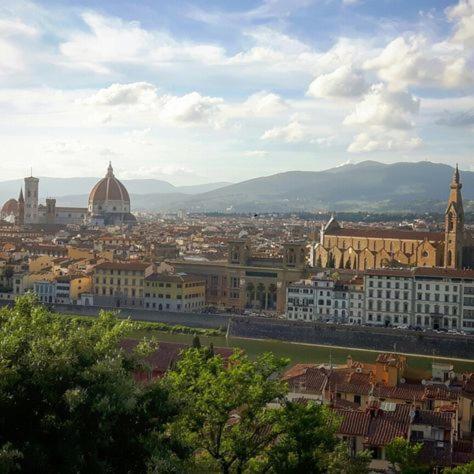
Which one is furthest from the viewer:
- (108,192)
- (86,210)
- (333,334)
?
(86,210)

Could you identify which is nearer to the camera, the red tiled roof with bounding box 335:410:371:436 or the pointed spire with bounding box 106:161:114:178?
the red tiled roof with bounding box 335:410:371:436

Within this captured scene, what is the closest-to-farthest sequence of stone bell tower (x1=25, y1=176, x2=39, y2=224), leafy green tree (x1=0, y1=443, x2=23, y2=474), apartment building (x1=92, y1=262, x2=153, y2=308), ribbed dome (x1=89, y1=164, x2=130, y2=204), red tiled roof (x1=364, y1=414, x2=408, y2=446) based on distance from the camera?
leafy green tree (x1=0, y1=443, x2=23, y2=474) → red tiled roof (x1=364, y1=414, x2=408, y2=446) → apartment building (x1=92, y1=262, x2=153, y2=308) → stone bell tower (x1=25, y1=176, x2=39, y2=224) → ribbed dome (x1=89, y1=164, x2=130, y2=204)

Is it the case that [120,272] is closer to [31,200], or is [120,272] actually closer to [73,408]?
[73,408]

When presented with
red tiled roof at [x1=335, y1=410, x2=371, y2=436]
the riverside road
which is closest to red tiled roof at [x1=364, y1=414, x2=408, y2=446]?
red tiled roof at [x1=335, y1=410, x2=371, y2=436]

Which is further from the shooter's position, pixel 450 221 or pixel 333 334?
pixel 450 221

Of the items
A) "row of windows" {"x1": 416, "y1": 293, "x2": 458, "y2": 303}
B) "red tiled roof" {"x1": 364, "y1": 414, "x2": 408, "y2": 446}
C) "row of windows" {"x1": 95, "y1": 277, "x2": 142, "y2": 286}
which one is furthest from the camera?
"row of windows" {"x1": 95, "y1": 277, "x2": 142, "y2": 286}

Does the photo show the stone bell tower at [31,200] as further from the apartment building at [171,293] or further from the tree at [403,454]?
the tree at [403,454]

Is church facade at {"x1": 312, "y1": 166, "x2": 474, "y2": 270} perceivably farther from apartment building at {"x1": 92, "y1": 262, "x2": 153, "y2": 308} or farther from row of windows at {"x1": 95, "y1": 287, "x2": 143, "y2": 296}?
row of windows at {"x1": 95, "y1": 287, "x2": 143, "y2": 296}

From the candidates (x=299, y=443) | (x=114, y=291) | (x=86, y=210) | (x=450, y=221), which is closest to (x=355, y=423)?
(x=299, y=443)
